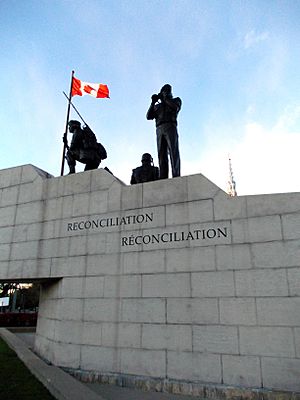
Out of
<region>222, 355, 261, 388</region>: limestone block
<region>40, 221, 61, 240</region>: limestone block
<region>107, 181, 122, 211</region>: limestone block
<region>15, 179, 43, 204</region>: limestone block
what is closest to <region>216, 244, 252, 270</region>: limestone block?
<region>222, 355, 261, 388</region>: limestone block

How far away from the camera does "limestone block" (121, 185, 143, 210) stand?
29.5ft

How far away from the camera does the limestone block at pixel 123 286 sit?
27.0 ft

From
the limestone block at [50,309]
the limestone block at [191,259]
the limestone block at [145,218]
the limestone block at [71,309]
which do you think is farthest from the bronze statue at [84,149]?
the limestone block at [191,259]

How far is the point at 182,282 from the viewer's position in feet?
25.6

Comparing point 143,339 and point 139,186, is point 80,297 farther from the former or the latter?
point 139,186

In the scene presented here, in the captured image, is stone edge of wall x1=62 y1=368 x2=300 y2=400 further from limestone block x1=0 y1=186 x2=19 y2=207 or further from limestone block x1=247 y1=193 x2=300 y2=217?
limestone block x1=0 y1=186 x2=19 y2=207

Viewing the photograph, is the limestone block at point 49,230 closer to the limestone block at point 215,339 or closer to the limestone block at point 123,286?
the limestone block at point 123,286

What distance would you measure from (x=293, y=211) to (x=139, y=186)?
4078 mm

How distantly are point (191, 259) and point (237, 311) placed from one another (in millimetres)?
1581

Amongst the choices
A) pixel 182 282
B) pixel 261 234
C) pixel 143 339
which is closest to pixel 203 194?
pixel 261 234

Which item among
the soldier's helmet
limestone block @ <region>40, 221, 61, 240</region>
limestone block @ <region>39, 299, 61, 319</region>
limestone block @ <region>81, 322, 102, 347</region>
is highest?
the soldier's helmet

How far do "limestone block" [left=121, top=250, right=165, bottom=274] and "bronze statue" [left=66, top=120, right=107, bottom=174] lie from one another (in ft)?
15.0

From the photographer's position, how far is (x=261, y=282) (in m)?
7.12

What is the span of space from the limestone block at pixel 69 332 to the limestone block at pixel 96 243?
1940 mm
